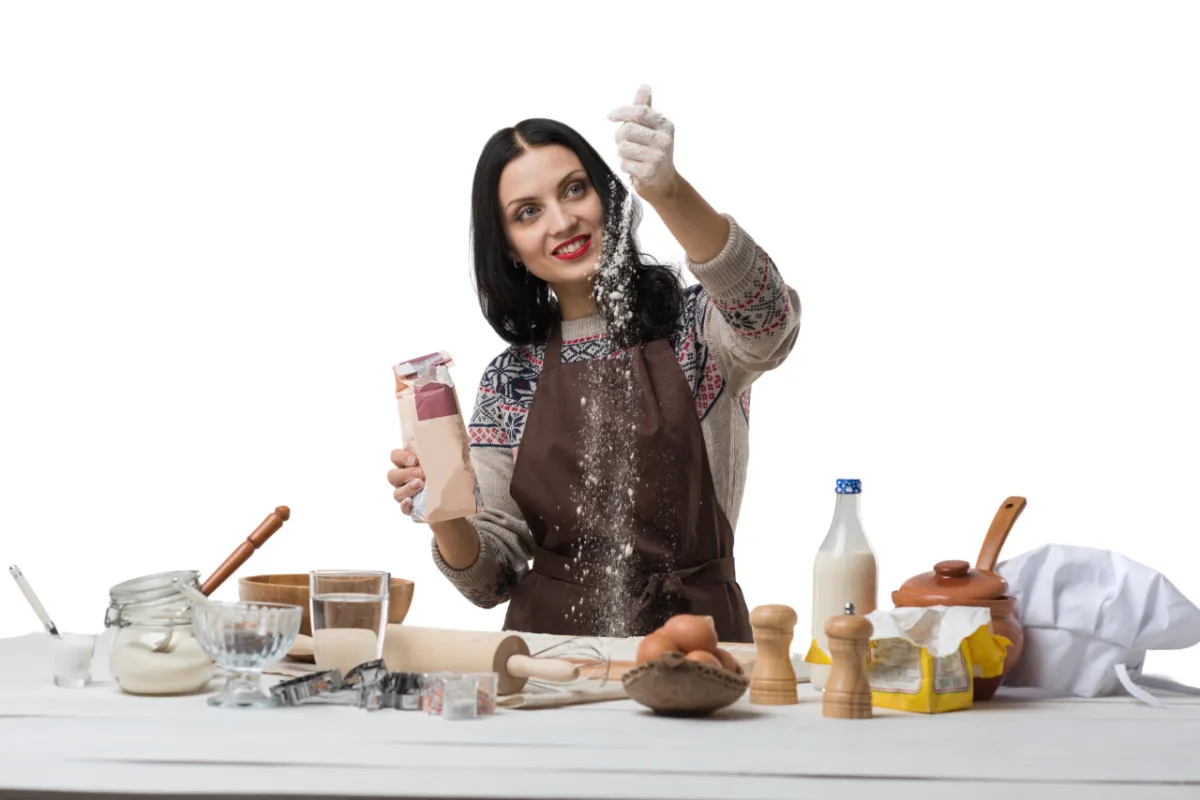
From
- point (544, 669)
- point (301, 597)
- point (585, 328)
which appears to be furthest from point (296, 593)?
point (585, 328)

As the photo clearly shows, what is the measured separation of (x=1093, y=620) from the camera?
1574 mm

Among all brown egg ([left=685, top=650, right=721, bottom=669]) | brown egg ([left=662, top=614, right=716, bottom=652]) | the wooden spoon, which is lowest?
brown egg ([left=685, top=650, right=721, bottom=669])

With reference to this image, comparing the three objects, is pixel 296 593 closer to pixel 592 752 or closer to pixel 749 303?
pixel 592 752

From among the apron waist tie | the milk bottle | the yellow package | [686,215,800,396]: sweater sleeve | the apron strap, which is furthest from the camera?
the apron strap

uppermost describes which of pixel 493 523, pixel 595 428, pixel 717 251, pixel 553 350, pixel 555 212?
pixel 555 212

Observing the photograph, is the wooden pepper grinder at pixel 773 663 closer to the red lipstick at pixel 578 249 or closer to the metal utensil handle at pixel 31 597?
the metal utensil handle at pixel 31 597

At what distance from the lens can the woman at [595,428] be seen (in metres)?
2.29

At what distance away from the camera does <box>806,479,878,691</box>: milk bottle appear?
1.57 metres

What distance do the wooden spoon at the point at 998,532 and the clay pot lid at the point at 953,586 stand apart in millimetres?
41

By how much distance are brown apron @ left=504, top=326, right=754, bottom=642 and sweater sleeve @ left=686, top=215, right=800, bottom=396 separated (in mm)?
187

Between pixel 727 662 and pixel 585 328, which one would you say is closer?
pixel 727 662

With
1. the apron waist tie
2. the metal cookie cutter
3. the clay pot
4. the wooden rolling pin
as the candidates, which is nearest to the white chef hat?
the clay pot

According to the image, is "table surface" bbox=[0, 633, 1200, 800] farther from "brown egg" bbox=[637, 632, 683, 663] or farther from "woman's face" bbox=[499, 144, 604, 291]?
"woman's face" bbox=[499, 144, 604, 291]

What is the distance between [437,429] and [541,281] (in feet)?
2.78
